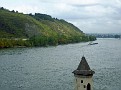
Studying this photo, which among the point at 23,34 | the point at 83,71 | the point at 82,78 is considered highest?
the point at 23,34

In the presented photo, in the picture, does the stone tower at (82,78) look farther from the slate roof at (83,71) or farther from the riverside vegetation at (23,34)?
the riverside vegetation at (23,34)

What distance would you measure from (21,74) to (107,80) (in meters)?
16.1

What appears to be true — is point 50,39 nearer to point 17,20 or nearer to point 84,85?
point 17,20

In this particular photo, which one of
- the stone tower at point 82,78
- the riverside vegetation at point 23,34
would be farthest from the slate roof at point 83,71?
the riverside vegetation at point 23,34

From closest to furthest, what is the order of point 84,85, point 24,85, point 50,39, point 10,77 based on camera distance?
1. point 84,85
2. point 24,85
3. point 10,77
4. point 50,39

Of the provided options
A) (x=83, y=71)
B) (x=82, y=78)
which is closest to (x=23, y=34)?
(x=83, y=71)

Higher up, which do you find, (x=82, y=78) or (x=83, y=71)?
(x=83, y=71)

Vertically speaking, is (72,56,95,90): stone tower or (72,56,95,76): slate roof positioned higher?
(72,56,95,76): slate roof

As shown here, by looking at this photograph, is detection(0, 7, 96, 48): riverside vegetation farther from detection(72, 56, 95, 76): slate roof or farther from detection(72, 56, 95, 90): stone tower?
detection(72, 56, 95, 90): stone tower

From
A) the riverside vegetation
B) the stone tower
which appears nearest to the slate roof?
the stone tower

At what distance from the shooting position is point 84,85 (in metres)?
17.7

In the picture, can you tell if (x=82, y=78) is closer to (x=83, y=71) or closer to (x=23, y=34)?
(x=83, y=71)

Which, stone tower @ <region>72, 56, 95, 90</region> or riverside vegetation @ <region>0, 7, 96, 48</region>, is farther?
riverside vegetation @ <region>0, 7, 96, 48</region>

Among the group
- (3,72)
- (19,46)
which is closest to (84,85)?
(3,72)
